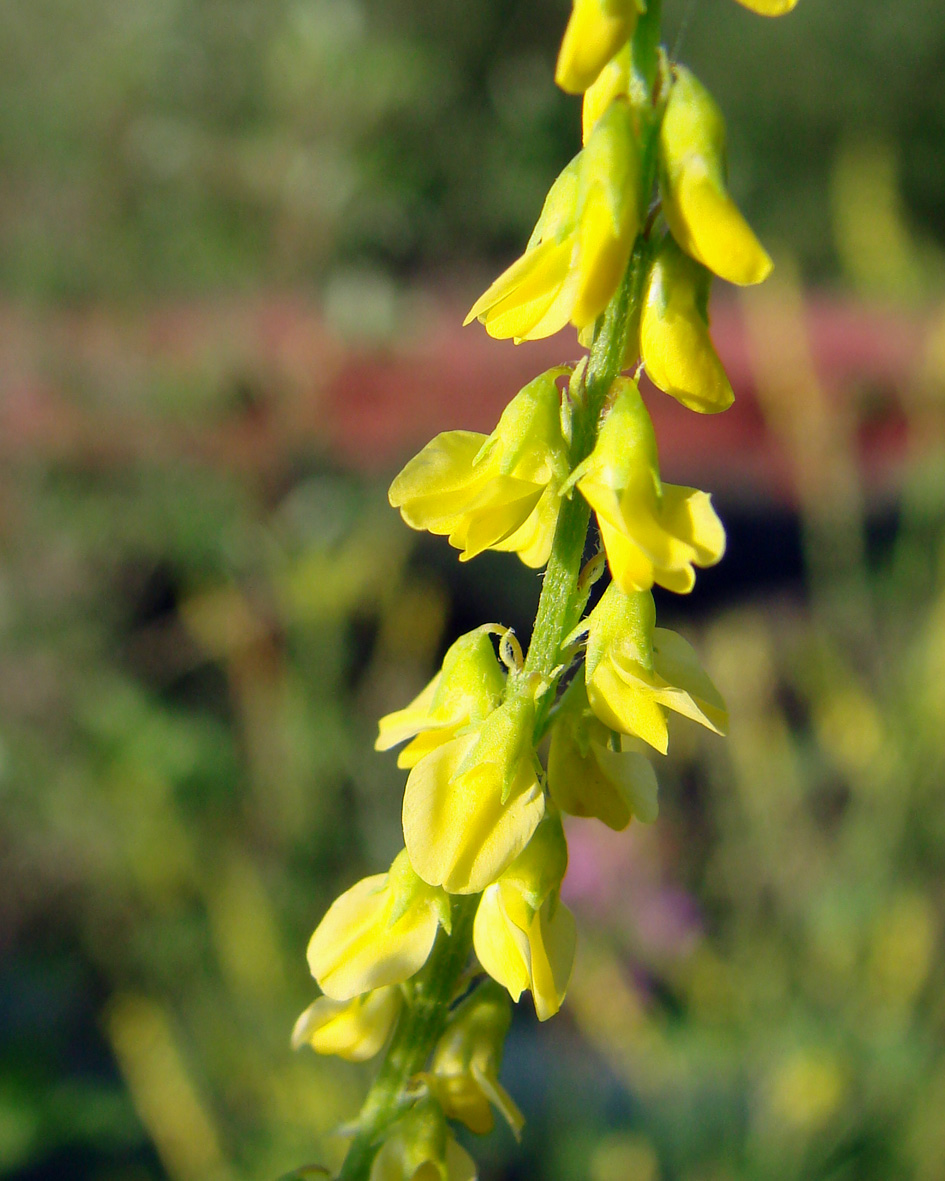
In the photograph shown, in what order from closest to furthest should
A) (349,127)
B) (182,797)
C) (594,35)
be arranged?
1. (594,35)
2. (349,127)
3. (182,797)

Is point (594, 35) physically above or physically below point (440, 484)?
above

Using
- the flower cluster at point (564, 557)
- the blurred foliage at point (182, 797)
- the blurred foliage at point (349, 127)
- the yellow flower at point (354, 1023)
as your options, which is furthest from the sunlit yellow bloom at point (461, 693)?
the blurred foliage at point (182, 797)

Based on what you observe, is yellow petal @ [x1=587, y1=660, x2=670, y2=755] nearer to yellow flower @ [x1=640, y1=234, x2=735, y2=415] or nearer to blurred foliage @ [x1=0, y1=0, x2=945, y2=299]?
yellow flower @ [x1=640, y1=234, x2=735, y2=415]

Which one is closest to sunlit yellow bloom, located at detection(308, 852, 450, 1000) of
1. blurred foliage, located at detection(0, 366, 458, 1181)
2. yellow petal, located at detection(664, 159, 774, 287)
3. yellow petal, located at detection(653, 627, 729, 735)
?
yellow petal, located at detection(653, 627, 729, 735)

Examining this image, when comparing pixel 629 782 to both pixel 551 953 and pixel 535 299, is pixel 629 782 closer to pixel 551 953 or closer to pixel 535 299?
pixel 551 953

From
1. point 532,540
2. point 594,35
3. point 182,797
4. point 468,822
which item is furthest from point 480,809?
point 182,797

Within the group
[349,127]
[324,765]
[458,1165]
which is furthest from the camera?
[349,127]

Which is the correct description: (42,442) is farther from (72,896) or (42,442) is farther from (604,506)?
(604,506)
